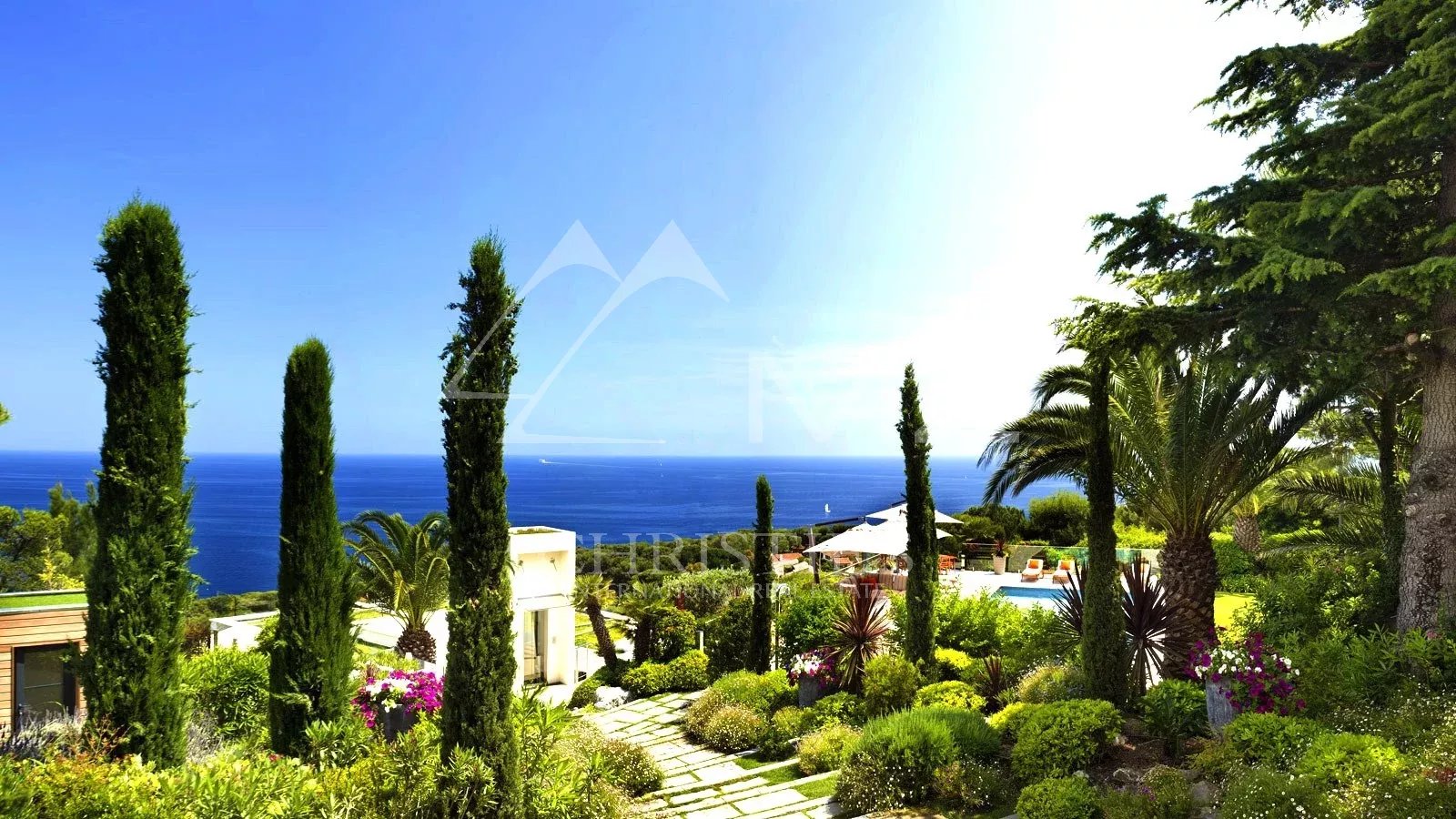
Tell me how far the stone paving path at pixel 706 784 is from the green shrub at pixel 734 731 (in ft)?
0.54

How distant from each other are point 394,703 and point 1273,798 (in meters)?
7.97

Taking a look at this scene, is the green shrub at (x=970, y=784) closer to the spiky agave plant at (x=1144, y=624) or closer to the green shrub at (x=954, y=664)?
the spiky agave plant at (x=1144, y=624)

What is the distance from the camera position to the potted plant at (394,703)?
7887 millimetres

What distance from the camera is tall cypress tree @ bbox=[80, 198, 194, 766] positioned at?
551 centimetres

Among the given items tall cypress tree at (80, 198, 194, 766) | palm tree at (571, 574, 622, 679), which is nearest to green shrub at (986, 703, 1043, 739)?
tall cypress tree at (80, 198, 194, 766)

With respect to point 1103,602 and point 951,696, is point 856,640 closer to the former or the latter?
point 951,696

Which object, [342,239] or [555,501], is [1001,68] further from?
[555,501]

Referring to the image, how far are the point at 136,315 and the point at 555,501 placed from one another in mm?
116686

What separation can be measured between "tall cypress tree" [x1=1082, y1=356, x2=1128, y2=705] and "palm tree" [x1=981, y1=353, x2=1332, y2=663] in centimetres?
116

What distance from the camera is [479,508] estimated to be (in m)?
5.66

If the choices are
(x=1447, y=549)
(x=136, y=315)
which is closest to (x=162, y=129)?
(x=136, y=315)

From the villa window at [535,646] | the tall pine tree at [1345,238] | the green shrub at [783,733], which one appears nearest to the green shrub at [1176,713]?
the tall pine tree at [1345,238]

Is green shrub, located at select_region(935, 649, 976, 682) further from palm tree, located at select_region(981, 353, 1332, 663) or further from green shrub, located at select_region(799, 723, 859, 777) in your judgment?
palm tree, located at select_region(981, 353, 1332, 663)

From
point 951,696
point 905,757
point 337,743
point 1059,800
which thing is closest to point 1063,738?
point 1059,800
